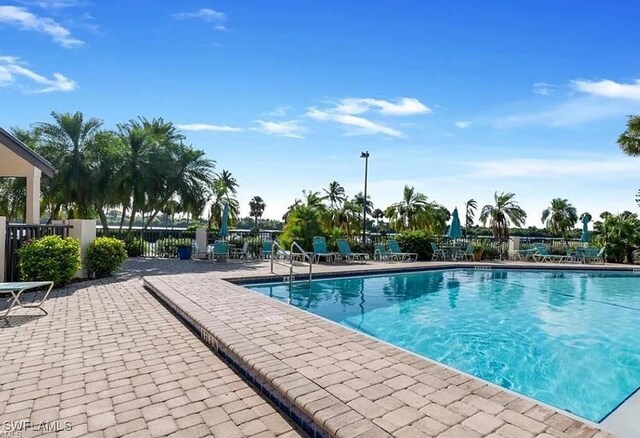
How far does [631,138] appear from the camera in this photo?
18875 mm

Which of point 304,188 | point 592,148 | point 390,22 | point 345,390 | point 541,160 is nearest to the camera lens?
point 345,390

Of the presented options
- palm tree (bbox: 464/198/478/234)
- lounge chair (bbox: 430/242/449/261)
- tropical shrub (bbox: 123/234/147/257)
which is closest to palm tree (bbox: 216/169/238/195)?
tropical shrub (bbox: 123/234/147/257)

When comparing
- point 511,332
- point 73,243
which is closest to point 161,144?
point 73,243

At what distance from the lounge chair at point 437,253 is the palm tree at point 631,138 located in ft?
34.7

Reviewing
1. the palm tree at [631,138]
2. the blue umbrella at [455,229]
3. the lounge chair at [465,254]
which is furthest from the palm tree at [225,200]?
the palm tree at [631,138]

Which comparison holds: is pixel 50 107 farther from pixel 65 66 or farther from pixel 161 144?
pixel 65 66

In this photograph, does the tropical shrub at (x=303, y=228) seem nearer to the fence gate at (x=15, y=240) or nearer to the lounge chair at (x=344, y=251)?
the lounge chair at (x=344, y=251)

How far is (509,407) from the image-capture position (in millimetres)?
2939

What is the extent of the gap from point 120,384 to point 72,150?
59.8 ft

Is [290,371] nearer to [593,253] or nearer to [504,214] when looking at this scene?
[593,253]

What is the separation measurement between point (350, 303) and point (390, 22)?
7.07 metres

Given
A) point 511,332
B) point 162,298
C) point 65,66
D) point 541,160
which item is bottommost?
point 511,332

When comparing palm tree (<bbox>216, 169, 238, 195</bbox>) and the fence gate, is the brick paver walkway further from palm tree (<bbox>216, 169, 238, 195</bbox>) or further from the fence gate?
palm tree (<bbox>216, 169, 238, 195</bbox>)

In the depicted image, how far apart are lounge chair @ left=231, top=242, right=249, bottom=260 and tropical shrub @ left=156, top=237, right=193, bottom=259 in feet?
7.19
